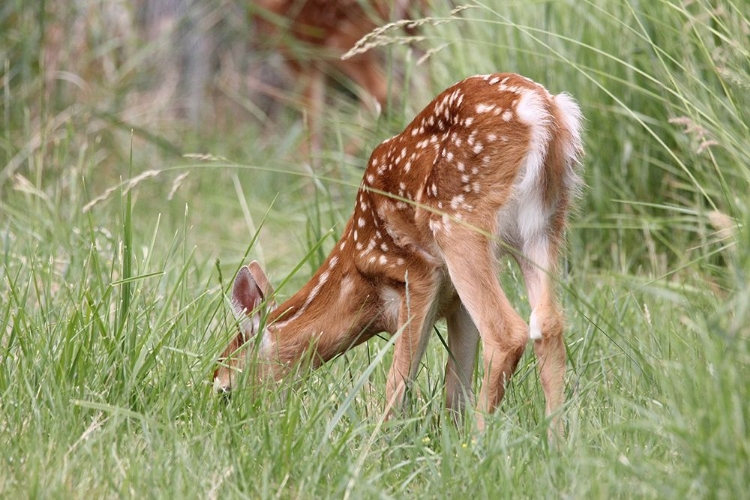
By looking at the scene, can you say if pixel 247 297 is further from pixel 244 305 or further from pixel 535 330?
pixel 535 330

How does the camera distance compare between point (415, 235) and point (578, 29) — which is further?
point (578, 29)

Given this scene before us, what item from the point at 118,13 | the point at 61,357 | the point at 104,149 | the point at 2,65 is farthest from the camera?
the point at 118,13

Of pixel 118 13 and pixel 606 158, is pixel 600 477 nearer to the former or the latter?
pixel 606 158

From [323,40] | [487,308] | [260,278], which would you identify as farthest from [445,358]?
[323,40]

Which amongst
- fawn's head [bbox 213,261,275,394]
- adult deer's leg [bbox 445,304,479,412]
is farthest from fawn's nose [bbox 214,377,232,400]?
adult deer's leg [bbox 445,304,479,412]

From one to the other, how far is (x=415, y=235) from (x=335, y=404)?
0.57m

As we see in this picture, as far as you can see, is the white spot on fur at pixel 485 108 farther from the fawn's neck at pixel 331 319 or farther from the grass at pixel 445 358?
the fawn's neck at pixel 331 319

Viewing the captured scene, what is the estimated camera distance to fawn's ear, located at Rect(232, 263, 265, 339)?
371 cm

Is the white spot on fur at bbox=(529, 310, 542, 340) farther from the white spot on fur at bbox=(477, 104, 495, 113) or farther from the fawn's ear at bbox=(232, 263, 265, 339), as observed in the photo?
the fawn's ear at bbox=(232, 263, 265, 339)

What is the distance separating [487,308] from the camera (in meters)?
3.26

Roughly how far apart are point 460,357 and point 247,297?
71 centimetres

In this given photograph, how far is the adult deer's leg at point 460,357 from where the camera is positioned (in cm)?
353

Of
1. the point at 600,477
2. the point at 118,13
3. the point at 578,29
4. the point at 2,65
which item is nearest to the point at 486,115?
the point at 600,477

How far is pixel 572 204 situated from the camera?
11.3ft
